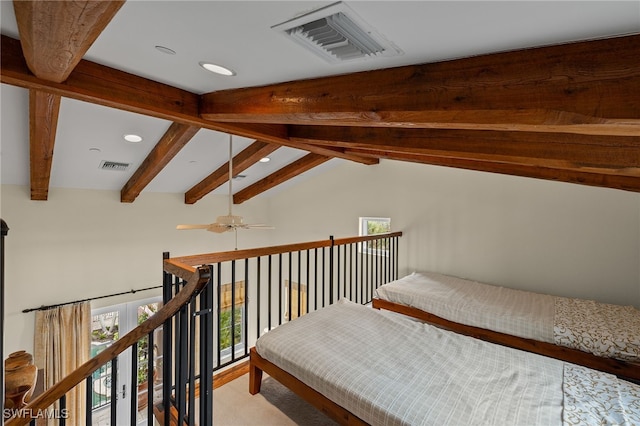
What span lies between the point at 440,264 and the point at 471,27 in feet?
12.7

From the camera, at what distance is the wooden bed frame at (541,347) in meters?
2.30

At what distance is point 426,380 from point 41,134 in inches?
148

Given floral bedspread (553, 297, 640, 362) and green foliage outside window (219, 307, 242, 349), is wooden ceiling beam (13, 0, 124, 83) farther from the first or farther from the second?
green foliage outside window (219, 307, 242, 349)

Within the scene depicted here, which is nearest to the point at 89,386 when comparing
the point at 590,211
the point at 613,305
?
the point at 613,305

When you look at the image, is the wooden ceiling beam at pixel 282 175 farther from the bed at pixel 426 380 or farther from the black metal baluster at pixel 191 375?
the black metal baluster at pixel 191 375

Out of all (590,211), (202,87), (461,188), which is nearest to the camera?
(202,87)

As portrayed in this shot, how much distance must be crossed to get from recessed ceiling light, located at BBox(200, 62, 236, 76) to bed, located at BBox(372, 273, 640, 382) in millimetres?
2825

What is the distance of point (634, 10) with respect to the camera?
868mm

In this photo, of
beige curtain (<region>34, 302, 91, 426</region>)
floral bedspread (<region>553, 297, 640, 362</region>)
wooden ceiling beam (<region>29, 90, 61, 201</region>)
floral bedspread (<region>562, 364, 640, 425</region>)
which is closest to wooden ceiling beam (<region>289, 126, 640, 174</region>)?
floral bedspread (<region>562, 364, 640, 425</region>)

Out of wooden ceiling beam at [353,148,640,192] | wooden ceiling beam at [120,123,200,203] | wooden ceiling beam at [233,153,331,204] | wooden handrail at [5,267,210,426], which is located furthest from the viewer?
wooden ceiling beam at [233,153,331,204]

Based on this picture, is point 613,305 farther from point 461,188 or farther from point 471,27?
point 471,27

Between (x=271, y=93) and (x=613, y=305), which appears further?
(x=613, y=305)

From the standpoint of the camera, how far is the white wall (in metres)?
3.30

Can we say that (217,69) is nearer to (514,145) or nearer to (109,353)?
(109,353)
